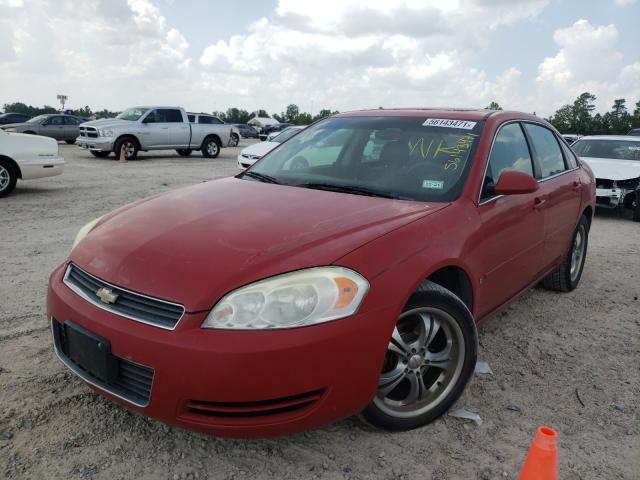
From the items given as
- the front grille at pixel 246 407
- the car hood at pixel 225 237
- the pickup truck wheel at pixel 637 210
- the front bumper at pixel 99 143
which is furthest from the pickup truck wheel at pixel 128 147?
the front grille at pixel 246 407

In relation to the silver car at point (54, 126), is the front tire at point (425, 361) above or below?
below

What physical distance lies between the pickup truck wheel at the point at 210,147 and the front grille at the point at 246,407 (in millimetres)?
17431

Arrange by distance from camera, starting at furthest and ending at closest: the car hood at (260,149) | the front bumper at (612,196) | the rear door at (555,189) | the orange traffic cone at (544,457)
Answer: the car hood at (260,149) → the front bumper at (612,196) → the rear door at (555,189) → the orange traffic cone at (544,457)

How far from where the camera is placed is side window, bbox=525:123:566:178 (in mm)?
3920

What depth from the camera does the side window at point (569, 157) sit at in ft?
14.6

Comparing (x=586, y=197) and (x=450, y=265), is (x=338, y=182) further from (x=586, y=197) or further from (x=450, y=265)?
(x=586, y=197)

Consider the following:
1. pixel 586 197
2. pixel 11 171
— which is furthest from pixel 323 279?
pixel 11 171

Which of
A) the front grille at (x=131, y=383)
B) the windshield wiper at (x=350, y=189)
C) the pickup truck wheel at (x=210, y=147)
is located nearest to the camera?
the front grille at (x=131, y=383)

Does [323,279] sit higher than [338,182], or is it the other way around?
[338,182]

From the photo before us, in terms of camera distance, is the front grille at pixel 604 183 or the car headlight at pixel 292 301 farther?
the front grille at pixel 604 183

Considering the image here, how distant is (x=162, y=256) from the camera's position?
88.6 inches

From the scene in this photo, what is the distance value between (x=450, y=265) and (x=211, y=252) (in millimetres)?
1151

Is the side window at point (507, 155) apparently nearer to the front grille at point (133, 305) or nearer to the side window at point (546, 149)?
the side window at point (546, 149)

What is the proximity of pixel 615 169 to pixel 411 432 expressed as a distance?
28.5ft
